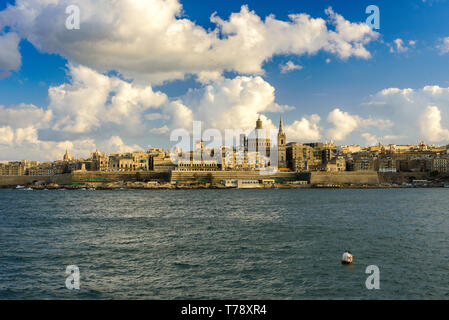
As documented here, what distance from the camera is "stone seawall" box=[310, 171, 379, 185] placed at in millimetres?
86125

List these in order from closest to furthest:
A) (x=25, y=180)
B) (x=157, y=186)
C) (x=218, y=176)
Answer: (x=157, y=186) → (x=218, y=176) → (x=25, y=180)

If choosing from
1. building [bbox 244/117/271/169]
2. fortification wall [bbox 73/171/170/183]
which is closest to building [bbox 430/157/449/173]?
building [bbox 244/117/271/169]

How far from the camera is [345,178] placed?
8756cm

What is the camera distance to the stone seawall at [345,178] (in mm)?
86125

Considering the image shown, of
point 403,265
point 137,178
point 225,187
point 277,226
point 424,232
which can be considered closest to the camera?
point 403,265

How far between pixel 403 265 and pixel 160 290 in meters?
8.11

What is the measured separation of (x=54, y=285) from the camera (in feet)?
35.2

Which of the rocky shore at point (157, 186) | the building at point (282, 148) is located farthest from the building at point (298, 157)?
the rocky shore at point (157, 186)

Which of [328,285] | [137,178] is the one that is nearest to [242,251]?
[328,285]

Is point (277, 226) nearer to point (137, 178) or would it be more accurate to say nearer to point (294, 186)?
point (294, 186)

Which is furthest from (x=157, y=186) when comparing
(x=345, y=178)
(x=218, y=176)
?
(x=345, y=178)

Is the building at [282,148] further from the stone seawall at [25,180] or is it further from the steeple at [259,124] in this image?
the stone seawall at [25,180]

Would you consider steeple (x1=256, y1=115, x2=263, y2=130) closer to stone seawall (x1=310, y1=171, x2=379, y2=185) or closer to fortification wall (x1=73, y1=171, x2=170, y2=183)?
stone seawall (x1=310, y1=171, x2=379, y2=185)

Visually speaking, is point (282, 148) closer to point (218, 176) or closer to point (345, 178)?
point (345, 178)
